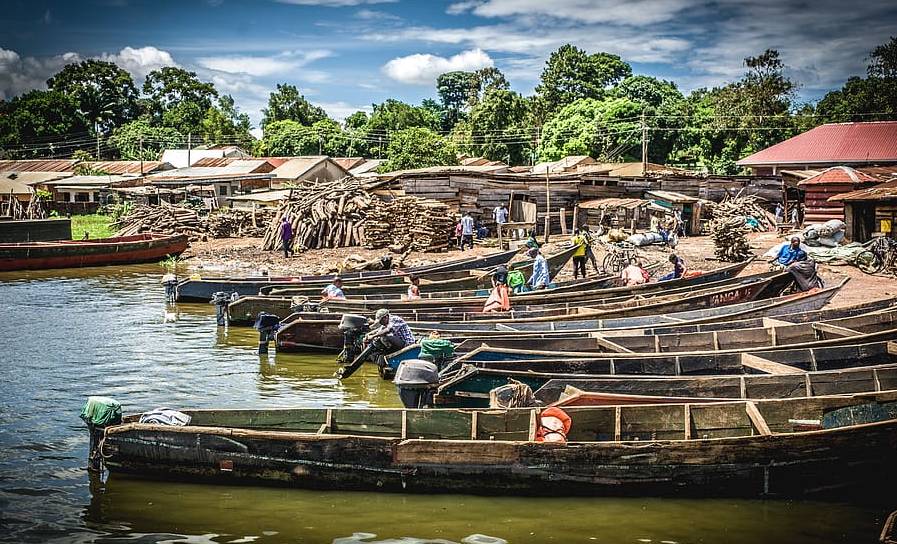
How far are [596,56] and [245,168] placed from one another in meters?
33.2

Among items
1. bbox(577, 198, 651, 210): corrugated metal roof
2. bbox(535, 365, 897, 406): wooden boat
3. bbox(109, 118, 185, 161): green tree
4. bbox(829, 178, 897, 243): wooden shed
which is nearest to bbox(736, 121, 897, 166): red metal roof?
bbox(577, 198, 651, 210): corrugated metal roof

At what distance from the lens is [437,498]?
9.80m

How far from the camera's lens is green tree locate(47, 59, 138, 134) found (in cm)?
8494

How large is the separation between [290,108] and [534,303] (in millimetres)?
68024

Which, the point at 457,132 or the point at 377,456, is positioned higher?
the point at 457,132

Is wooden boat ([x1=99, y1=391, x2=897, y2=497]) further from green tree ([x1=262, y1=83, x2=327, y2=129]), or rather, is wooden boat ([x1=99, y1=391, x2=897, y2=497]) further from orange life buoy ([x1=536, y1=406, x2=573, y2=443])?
green tree ([x1=262, y1=83, x2=327, y2=129])

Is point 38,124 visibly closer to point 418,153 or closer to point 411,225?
point 418,153

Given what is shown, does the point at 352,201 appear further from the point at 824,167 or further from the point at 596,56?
the point at 596,56

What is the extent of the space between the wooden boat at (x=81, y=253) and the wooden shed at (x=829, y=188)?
26942mm

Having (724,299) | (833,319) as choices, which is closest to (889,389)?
(833,319)

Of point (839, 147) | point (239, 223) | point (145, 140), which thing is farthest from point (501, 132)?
point (145, 140)

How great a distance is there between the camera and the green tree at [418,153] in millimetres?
53812

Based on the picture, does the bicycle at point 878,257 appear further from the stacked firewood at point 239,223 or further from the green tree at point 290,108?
the green tree at point 290,108

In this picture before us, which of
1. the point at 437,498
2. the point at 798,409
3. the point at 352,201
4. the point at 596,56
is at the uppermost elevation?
the point at 596,56
